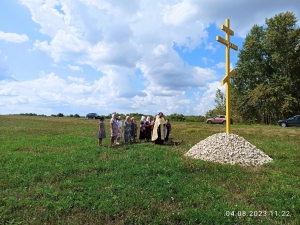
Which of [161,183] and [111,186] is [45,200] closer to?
[111,186]

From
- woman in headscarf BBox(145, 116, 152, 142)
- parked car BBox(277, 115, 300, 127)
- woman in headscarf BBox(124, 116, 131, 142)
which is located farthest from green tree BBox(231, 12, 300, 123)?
woman in headscarf BBox(124, 116, 131, 142)

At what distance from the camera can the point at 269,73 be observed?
4447 cm

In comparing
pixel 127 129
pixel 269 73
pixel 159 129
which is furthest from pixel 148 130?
pixel 269 73

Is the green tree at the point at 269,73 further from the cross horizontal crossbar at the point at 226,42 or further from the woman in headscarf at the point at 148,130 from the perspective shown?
the cross horizontal crossbar at the point at 226,42

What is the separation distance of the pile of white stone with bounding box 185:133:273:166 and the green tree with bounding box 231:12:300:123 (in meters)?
29.9

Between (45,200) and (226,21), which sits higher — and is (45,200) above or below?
below

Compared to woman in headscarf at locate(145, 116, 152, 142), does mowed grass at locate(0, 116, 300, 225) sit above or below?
below

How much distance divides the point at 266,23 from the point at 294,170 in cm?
3900

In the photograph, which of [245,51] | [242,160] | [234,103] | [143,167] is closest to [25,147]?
[143,167]

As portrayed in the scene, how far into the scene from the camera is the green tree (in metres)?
39.8

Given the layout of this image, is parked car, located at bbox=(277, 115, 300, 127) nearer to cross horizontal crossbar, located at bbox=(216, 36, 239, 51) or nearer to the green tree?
the green tree

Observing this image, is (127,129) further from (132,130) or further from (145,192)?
(145,192)

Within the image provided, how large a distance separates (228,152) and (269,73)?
3755cm

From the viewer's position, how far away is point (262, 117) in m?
44.2
